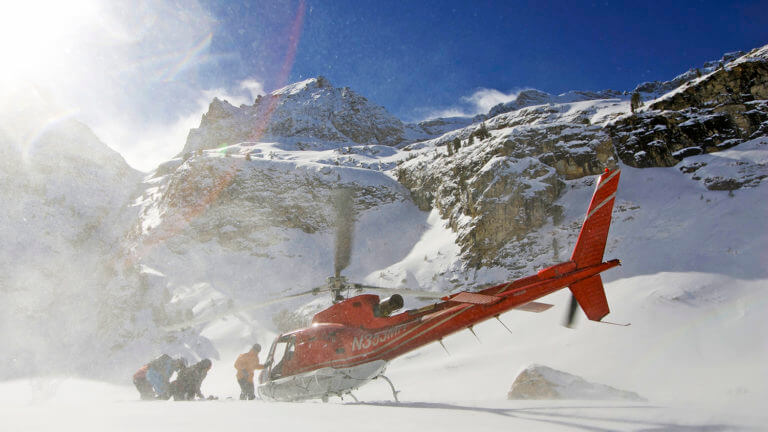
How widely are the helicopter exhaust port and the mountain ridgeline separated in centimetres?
1866

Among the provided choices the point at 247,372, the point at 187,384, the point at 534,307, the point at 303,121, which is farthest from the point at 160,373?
the point at 303,121

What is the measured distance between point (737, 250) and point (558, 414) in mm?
18882

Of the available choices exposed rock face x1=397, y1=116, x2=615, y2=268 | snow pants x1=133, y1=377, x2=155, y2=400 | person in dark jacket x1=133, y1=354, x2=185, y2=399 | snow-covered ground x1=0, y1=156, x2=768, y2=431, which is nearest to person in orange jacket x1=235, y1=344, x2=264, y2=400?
person in dark jacket x1=133, y1=354, x2=185, y2=399

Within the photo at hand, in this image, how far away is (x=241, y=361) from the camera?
1117 centimetres

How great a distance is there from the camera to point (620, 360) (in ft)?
41.4

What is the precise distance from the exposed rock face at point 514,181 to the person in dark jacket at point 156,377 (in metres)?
20.5

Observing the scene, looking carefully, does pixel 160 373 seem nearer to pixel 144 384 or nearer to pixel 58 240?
pixel 144 384

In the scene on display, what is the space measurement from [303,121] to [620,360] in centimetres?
8781

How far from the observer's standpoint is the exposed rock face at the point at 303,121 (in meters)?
90.3

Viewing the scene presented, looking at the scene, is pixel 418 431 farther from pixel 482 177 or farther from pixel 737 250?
pixel 482 177

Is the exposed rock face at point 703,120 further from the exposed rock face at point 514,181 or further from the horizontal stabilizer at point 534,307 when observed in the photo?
the horizontal stabilizer at point 534,307

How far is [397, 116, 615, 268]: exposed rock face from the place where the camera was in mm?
28297

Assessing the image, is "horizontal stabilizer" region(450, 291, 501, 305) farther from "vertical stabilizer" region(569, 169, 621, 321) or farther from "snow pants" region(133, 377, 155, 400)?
"snow pants" region(133, 377, 155, 400)

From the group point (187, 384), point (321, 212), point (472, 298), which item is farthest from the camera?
point (321, 212)
